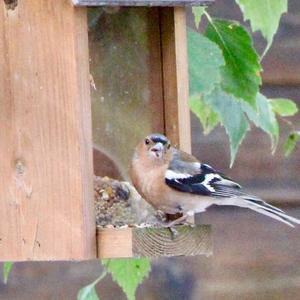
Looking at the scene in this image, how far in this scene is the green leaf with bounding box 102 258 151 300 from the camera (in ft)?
11.3

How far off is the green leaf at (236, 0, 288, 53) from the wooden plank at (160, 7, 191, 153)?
17 cm

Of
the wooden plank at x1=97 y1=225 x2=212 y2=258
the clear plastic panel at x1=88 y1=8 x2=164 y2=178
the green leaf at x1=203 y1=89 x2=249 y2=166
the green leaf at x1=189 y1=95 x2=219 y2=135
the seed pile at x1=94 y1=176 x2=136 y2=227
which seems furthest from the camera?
the green leaf at x1=189 y1=95 x2=219 y2=135

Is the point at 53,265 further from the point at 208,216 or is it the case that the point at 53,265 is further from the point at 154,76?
the point at 154,76

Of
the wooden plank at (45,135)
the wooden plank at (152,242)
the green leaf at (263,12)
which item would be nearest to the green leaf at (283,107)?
the green leaf at (263,12)

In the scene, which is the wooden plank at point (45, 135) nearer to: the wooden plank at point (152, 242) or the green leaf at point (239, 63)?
the wooden plank at point (152, 242)

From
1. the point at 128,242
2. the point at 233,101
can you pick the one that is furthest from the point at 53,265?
the point at 128,242

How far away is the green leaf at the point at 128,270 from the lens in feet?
11.3

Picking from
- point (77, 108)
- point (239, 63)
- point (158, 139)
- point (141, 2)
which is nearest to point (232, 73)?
point (239, 63)

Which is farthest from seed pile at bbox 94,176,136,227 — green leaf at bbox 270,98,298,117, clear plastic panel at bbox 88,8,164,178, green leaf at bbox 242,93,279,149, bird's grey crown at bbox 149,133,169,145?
green leaf at bbox 270,98,298,117

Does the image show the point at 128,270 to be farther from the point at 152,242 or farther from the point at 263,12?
the point at 263,12

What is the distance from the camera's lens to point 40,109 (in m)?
3.05

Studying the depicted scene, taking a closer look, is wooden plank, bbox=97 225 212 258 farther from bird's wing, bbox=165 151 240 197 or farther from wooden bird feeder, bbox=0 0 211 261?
bird's wing, bbox=165 151 240 197

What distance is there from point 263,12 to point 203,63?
0.23m

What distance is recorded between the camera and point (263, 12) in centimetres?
316
